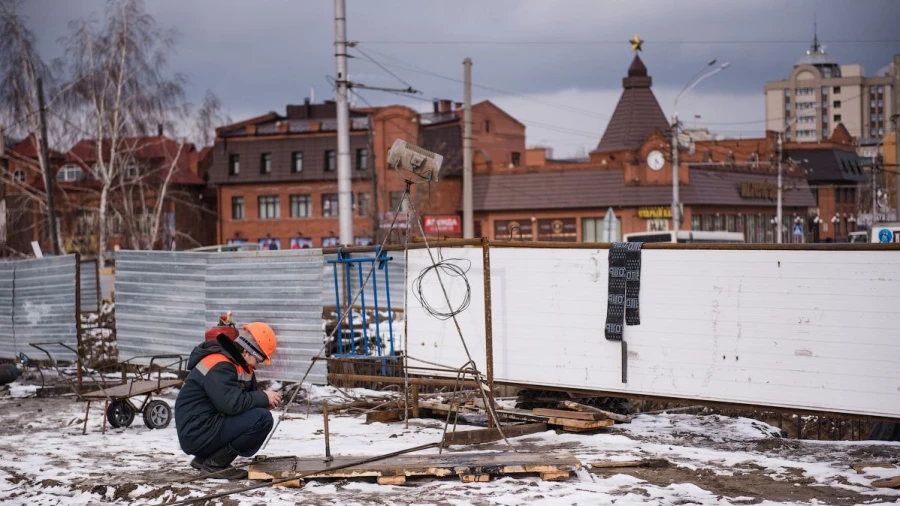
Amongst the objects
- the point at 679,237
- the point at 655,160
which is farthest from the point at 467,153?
the point at 655,160

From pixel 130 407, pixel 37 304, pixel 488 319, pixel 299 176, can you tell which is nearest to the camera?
pixel 488 319

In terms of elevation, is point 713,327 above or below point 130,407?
above

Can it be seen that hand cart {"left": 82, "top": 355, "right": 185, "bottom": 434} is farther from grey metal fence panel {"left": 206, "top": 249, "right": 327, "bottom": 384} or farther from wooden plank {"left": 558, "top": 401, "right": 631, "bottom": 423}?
wooden plank {"left": 558, "top": 401, "right": 631, "bottom": 423}

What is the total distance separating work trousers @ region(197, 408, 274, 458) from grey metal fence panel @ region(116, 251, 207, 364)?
18.4 ft

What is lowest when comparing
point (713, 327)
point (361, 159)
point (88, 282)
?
point (713, 327)

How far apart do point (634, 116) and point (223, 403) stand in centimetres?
6053

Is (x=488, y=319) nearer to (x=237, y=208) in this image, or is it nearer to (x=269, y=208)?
(x=269, y=208)

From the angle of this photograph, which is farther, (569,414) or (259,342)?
(569,414)

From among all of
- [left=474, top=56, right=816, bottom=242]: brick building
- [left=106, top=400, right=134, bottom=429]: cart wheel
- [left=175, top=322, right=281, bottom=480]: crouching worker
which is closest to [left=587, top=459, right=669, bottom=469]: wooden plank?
[left=175, top=322, right=281, bottom=480]: crouching worker

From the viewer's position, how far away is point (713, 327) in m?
10.2

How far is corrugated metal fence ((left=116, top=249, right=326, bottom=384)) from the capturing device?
12859 mm

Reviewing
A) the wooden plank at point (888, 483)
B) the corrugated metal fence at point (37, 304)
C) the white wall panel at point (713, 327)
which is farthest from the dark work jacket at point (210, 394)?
the corrugated metal fence at point (37, 304)

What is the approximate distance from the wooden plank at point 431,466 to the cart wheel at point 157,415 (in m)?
3.35

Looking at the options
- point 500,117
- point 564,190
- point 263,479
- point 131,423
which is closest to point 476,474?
point 263,479
